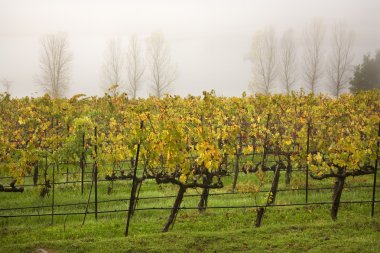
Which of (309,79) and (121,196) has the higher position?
(309,79)

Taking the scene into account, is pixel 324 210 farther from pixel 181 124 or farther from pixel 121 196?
pixel 121 196

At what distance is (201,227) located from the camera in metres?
9.09

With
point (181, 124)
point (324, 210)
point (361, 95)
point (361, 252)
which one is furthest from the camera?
point (361, 95)

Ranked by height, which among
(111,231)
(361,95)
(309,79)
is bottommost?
(111,231)

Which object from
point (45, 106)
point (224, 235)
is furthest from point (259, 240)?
point (45, 106)

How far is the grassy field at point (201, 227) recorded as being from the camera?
6773 mm

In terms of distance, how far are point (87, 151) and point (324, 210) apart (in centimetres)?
586

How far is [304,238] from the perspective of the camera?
7043 mm

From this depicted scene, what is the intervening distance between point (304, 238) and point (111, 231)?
13.1 feet

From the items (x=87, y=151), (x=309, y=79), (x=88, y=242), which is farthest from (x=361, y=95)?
(x=309, y=79)

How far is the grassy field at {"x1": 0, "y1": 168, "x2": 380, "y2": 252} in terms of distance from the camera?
677 cm

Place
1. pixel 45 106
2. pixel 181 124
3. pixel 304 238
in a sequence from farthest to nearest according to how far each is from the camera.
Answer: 1. pixel 45 106
2. pixel 181 124
3. pixel 304 238

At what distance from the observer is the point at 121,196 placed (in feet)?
39.5

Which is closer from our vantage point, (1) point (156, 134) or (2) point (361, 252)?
(2) point (361, 252)
